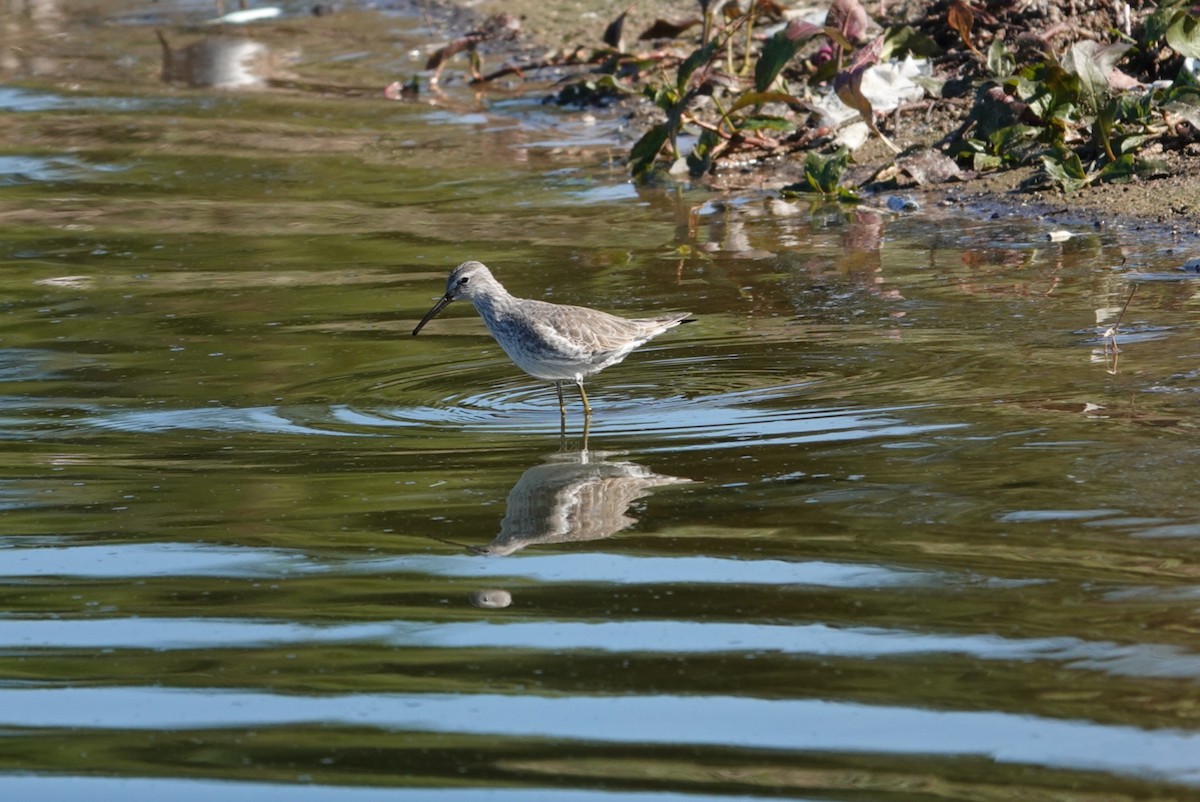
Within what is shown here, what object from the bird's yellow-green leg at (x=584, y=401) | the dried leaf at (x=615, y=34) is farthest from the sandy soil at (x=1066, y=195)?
the bird's yellow-green leg at (x=584, y=401)

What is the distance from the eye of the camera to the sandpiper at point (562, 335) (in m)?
7.94

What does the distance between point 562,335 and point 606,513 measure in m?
1.82

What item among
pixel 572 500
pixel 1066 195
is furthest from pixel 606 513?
pixel 1066 195

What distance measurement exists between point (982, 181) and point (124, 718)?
8364 millimetres

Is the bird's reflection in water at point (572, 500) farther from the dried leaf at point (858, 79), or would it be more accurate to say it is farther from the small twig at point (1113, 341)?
the dried leaf at point (858, 79)

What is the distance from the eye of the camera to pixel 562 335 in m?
7.93

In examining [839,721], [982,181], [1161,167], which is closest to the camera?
[839,721]

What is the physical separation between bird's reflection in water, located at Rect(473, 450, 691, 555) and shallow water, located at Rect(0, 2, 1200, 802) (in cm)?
2

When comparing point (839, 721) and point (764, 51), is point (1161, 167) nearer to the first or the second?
point (764, 51)

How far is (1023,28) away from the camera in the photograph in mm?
12992

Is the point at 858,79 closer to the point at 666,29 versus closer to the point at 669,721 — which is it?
the point at 666,29

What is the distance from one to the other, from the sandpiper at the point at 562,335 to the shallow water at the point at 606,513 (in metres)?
0.22

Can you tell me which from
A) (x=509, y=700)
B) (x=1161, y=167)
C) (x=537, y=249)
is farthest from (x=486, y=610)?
(x=1161, y=167)

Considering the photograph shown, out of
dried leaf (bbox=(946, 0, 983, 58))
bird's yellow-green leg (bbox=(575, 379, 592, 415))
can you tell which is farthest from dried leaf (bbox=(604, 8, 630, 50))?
bird's yellow-green leg (bbox=(575, 379, 592, 415))
